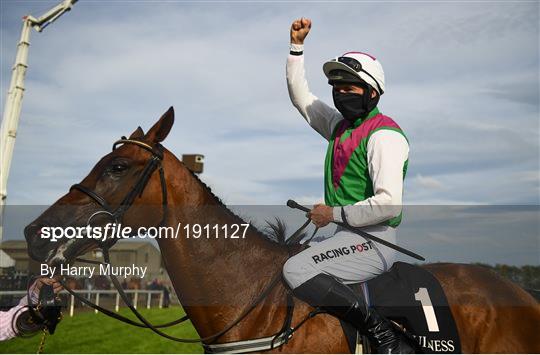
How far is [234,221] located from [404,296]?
4.70 ft

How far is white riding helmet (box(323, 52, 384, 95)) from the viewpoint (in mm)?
3689

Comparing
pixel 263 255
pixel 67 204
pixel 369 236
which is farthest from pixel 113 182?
pixel 369 236

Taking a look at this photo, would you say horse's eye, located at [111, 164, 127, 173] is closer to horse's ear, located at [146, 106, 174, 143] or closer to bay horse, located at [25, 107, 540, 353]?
bay horse, located at [25, 107, 540, 353]

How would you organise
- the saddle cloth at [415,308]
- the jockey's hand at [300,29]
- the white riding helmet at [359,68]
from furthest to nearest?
the jockey's hand at [300,29], the white riding helmet at [359,68], the saddle cloth at [415,308]

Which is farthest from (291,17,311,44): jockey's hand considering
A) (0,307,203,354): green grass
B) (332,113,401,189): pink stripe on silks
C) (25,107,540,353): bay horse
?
(0,307,203,354): green grass

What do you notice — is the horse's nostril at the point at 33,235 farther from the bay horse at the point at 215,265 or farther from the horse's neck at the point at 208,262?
the horse's neck at the point at 208,262

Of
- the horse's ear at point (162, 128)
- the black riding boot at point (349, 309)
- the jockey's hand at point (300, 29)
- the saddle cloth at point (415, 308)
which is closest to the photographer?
the black riding boot at point (349, 309)

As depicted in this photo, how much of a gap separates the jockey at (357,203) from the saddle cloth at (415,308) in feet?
0.29

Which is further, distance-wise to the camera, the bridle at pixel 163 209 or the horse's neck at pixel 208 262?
the horse's neck at pixel 208 262

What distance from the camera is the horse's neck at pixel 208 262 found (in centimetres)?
363

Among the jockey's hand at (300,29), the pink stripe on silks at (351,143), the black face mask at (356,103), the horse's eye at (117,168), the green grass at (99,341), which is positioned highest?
the jockey's hand at (300,29)

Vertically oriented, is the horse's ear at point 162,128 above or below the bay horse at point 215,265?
above

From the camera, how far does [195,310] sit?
11.9 ft

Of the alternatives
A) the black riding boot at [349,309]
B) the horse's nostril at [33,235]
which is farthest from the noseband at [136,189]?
the black riding boot at [349,309]
